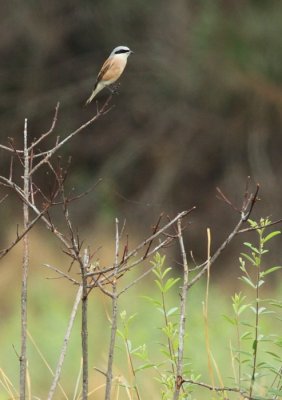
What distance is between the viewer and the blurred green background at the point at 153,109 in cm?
850

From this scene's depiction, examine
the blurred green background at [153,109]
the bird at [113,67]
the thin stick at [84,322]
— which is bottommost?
the thin stick at [84,322]

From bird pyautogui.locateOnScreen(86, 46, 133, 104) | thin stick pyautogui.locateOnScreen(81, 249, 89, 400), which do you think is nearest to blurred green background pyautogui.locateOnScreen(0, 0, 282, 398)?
bird pyautogui.locateOnScreen(86, 46, 133, 104)

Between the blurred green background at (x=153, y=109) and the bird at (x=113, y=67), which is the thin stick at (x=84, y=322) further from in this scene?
the blurred green background at (x=153, y=109)

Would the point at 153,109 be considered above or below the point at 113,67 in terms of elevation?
above

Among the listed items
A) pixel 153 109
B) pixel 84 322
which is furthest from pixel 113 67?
pixel 153 109

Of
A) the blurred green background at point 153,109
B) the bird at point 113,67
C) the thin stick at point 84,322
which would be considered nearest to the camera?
the thin stick at point 84,322

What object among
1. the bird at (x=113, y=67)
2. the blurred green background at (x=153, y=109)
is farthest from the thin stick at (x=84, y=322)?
the blurred green background at (x=153, y=109)

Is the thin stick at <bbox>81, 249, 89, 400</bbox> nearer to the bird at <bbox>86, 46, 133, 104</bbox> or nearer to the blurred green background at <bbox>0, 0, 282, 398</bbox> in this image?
the bird at <bbox>86, 46, 133, 104</bbox>

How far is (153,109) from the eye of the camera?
9.91 m

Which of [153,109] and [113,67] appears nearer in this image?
[113,67]

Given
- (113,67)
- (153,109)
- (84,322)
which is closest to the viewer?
(84,322)

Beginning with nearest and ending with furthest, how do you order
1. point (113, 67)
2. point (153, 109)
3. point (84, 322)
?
point (84, 322) → point (113, 67) → point (153, 109)

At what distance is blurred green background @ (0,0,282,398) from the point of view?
8500 millimetres

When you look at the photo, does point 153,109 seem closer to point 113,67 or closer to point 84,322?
point 113,67
